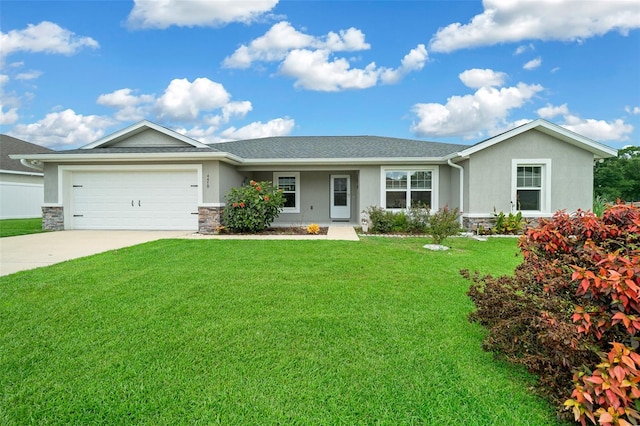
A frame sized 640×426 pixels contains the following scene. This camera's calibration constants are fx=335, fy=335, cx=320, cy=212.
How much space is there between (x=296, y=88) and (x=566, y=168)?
13241 mm

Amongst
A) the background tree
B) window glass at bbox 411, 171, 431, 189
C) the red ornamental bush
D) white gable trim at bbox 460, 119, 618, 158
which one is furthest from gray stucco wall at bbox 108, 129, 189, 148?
the background tree

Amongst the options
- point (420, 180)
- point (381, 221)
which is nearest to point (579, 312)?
point (381, 221)

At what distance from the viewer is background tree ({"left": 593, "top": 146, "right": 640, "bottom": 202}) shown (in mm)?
29547

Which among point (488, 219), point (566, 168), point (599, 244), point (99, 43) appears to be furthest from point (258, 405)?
point (99, 43)

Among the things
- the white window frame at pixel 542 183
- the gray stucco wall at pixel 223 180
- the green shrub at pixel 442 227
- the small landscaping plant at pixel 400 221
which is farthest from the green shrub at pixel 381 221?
the gray stucco wall at pixel 223 180

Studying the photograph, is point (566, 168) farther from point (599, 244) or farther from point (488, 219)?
point (599, 244)

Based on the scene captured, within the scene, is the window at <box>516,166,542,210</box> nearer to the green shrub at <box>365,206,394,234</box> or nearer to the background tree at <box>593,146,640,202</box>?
the green shrub at <box>365,206,394,234</box>

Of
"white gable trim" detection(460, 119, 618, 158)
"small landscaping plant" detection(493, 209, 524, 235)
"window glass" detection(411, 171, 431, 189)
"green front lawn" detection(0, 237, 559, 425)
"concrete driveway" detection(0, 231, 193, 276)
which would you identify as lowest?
"green front lawn" detection(0, 237, 559, 425)

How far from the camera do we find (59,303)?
4.32 m

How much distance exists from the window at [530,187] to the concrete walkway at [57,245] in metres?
6.10

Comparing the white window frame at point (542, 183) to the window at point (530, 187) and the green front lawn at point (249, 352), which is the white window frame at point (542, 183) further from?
the green front lawn at point (249, 352)

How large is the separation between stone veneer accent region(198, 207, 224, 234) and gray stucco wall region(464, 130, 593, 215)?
8.69 m

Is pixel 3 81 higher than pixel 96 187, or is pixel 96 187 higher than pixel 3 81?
pixel 3 81

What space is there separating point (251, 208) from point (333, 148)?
539 cm
